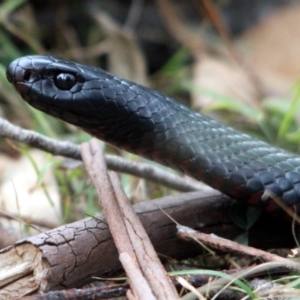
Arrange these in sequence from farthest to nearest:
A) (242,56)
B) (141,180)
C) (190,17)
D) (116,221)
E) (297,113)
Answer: (190,17) < (242,56) < (297,113) < (141,180) < (116,221)

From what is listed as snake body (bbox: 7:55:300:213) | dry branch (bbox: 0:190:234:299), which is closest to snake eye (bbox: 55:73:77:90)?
snake body (bbox: 7:55:300:213)

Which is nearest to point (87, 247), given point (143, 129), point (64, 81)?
point (143, 129)

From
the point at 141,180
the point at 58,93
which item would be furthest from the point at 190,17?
the point at 58,93

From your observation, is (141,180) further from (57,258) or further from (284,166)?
(57,258)

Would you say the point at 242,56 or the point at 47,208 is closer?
the point at 47,208

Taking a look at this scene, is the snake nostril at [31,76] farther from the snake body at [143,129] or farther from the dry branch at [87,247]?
the dry branch at [87,247]

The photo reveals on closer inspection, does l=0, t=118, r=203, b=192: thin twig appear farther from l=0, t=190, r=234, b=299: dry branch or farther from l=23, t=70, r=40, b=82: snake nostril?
l=0, t=190, r=234, b=299: dry branch

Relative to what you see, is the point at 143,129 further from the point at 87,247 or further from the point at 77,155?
the point at 87,247
